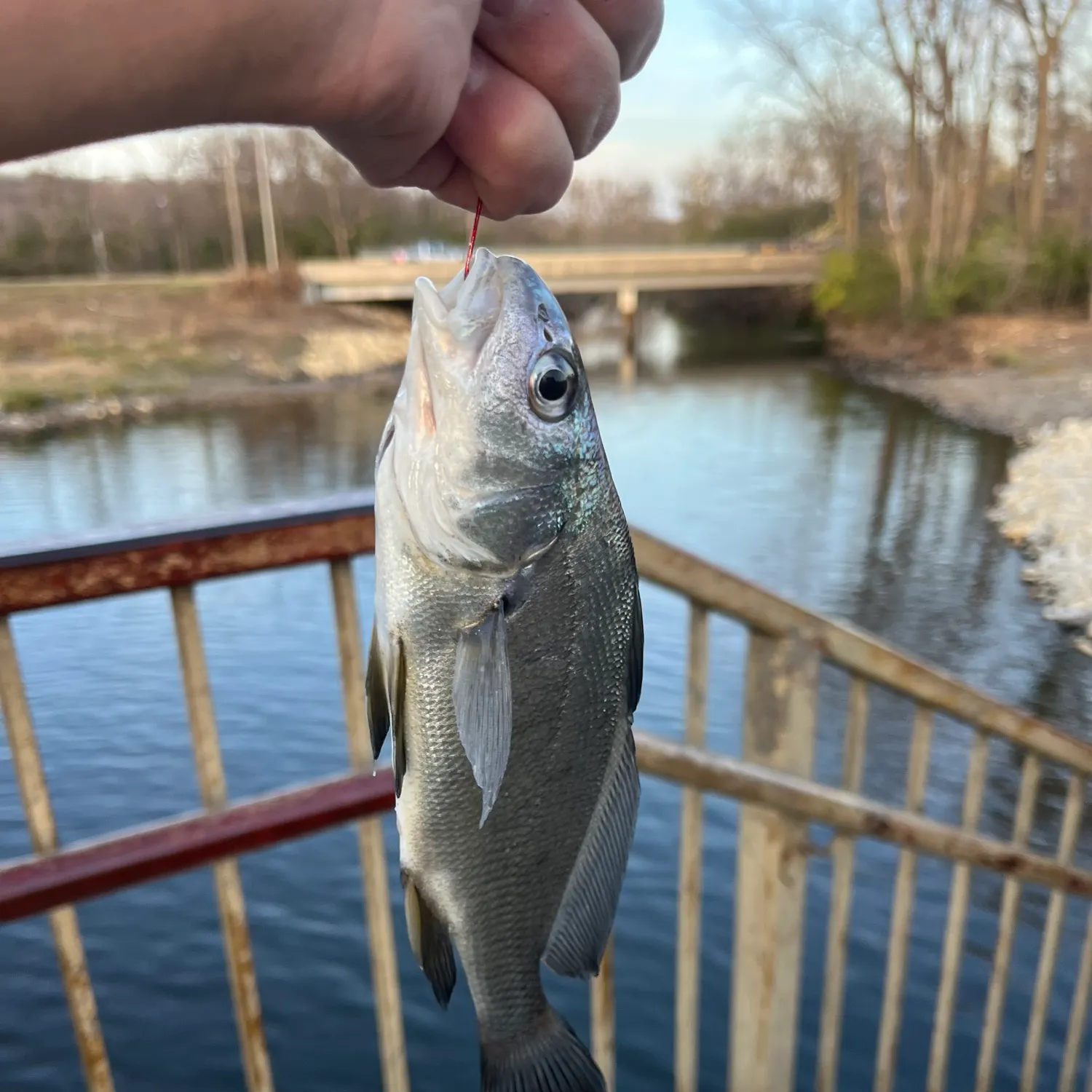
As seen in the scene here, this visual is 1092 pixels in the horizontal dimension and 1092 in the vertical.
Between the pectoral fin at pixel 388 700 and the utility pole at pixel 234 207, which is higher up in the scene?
the utility pole at pixel 234 207

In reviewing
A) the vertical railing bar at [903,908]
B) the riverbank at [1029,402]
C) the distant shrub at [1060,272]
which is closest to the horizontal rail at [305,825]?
the vertical railing bar at [903,908]

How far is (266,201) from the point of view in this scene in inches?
911

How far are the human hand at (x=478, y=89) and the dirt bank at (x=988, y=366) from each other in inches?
560

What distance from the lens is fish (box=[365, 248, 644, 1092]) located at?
2.98 ft

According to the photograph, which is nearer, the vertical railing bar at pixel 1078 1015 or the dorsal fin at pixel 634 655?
the dorsal fin at pixel 634 655

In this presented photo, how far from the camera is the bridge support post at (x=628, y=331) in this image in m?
20.5

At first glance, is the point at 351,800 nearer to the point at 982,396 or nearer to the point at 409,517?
the point at 409,517

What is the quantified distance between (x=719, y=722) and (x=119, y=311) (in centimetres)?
1753

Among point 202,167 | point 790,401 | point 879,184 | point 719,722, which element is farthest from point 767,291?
point 719,722

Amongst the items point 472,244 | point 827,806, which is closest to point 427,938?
point 472,244

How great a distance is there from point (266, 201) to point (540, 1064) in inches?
984

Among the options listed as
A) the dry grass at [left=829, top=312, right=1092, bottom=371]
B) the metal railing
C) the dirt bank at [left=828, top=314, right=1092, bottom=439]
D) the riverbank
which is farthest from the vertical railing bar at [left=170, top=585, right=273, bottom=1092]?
the dry grass at [left=829, top=312, right=1092, bottom=371]

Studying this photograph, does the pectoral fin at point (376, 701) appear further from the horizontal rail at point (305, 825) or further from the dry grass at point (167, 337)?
the dry grass at point (167, 337)

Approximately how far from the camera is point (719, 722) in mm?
5637
